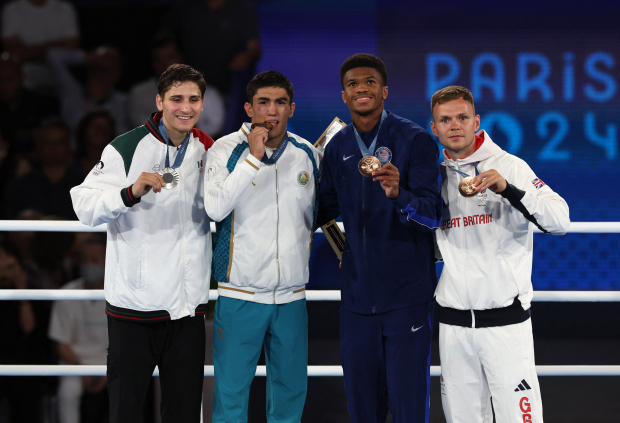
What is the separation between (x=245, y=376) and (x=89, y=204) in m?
0.82

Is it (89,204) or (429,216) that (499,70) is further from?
(89,204)

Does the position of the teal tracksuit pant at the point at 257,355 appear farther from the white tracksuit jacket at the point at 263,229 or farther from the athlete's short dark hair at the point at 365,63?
the athlete's short dark hair at the point at 365,63

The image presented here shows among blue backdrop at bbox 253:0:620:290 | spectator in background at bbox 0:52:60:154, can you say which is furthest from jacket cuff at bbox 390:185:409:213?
spectator in background at bbox 0:52:60:154

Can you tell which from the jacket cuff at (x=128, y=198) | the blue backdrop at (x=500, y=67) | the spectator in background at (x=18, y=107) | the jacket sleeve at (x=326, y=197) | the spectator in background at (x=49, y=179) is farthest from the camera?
the spectator in background at (x=18, y=107)

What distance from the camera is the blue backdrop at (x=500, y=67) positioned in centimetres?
502

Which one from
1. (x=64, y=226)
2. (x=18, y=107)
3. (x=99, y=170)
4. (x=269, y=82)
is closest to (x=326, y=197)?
(x=269, y=82)

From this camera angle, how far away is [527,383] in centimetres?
198

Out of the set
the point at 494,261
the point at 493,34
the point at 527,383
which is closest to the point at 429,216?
the point at 494,261

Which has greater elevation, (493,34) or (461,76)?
(493,34)

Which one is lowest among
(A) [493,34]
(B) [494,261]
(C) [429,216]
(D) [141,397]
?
(D) [141,397]

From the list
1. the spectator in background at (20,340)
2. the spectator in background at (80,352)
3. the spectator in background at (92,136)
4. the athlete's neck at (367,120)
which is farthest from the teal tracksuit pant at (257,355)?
the spectator in background at (92,136)

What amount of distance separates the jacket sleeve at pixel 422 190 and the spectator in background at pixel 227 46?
322cm

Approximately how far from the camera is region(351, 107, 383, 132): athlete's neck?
2104 millimetres

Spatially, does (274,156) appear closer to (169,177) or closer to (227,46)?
(169,177)
